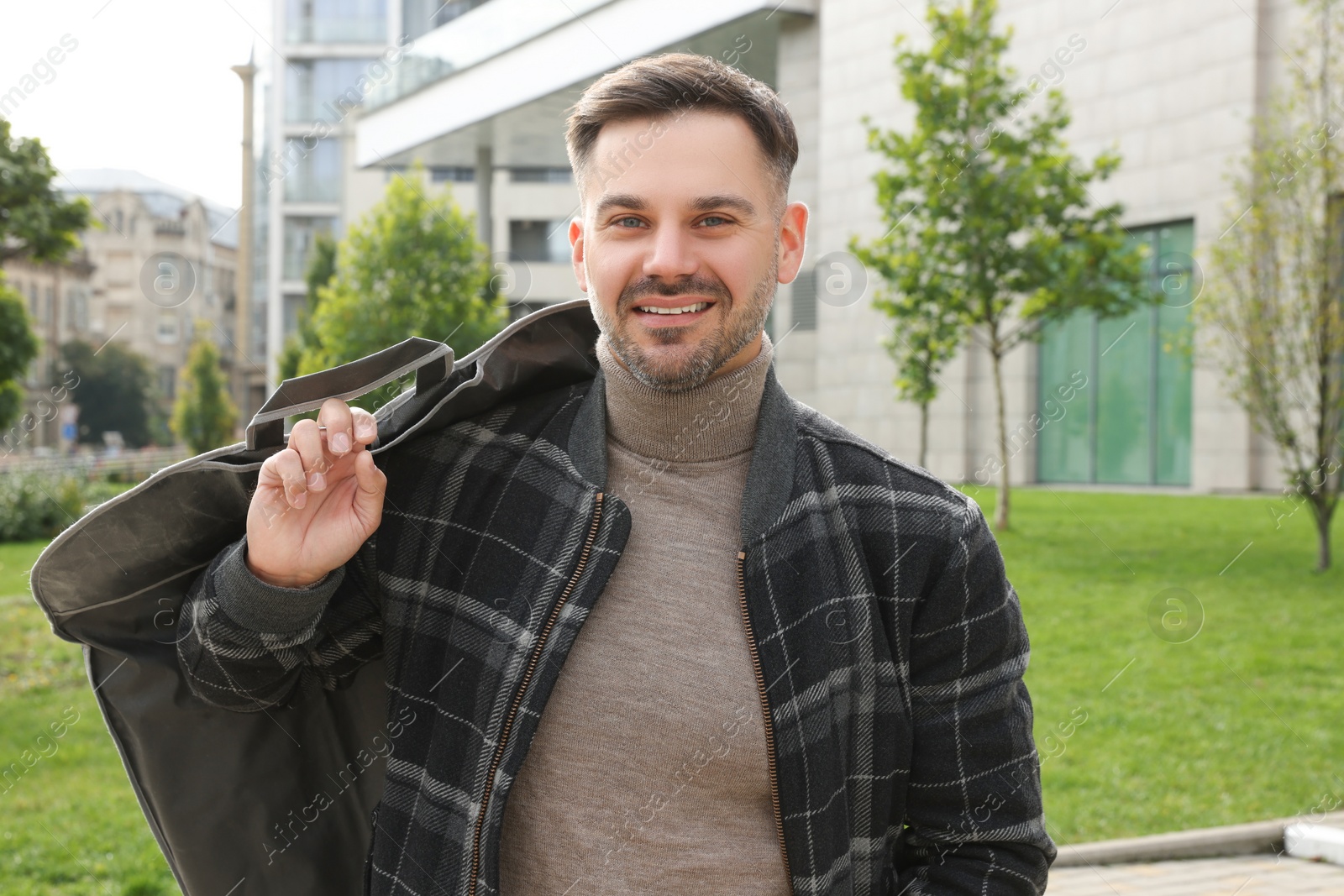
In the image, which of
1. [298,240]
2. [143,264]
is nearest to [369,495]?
[298,240]

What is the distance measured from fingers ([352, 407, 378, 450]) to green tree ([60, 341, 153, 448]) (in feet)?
182

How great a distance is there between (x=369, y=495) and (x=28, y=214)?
7514mm

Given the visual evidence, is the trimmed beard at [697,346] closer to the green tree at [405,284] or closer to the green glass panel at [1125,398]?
the green tree at [405,284]

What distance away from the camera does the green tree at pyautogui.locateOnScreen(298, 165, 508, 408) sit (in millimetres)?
18984

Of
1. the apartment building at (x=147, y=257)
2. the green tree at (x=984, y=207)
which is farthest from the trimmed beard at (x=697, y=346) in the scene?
the apartment building at (x=147, y=257)

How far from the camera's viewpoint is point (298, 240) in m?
55.9

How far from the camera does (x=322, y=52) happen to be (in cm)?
5616

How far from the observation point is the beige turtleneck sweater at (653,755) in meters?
1.98

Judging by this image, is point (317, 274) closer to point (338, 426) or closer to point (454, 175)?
point (454, 175)

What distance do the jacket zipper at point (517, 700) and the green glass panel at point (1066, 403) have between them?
75.5 ft

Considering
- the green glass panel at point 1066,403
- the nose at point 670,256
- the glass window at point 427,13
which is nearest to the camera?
the nose at point 670,256

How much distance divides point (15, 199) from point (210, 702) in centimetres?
745

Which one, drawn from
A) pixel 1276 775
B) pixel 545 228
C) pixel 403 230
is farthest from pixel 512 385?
pixel 545 228

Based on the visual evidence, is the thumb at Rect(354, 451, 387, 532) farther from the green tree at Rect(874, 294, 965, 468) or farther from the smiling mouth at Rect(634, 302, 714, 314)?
the green tree at Rect(874, 294, 965, 468)
